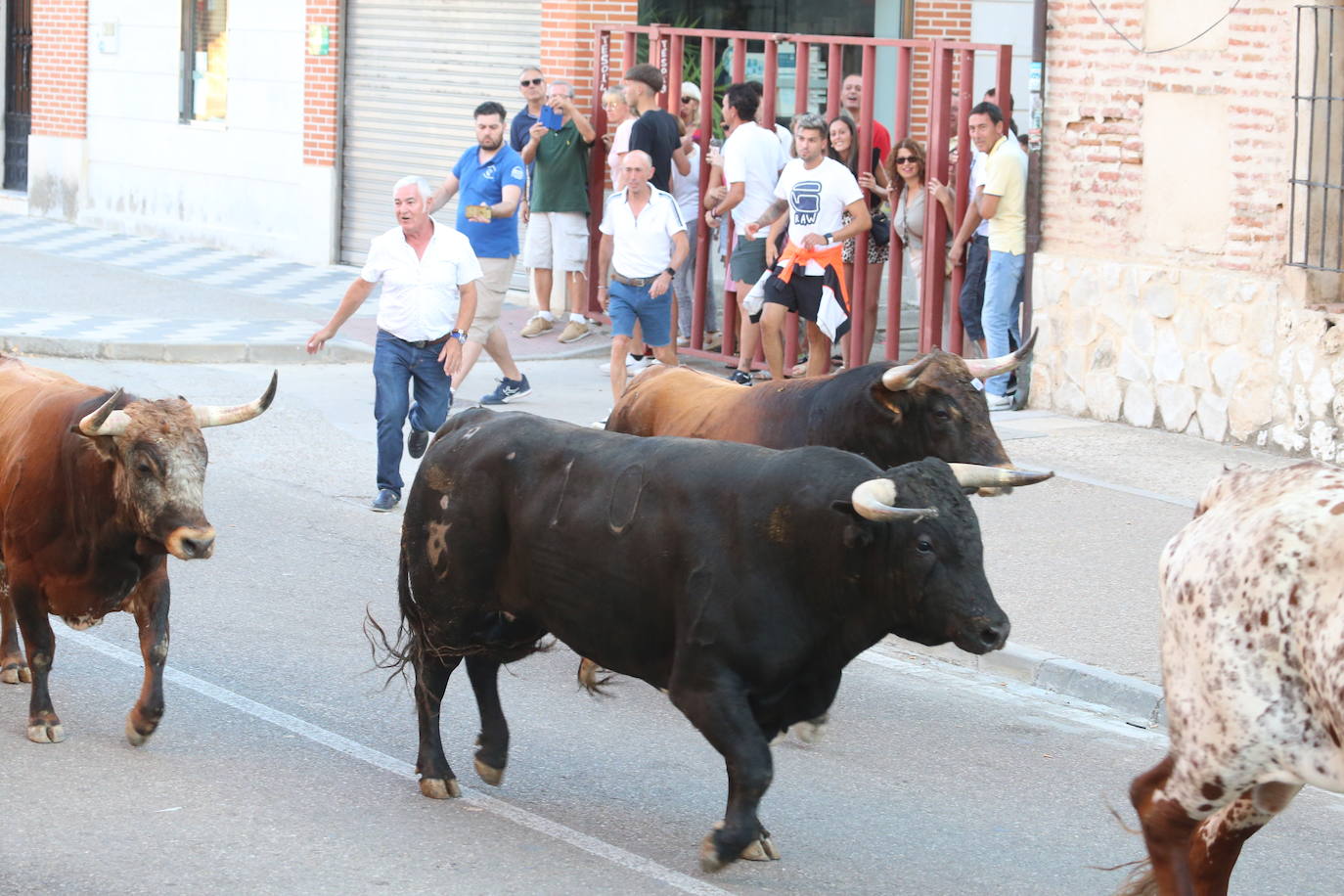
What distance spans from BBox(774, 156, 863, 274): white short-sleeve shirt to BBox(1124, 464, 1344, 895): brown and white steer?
8.36 meters

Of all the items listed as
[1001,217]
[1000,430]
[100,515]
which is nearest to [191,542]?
[100,515]

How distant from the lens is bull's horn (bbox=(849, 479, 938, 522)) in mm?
5285

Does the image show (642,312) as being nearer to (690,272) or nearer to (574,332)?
(690,272)

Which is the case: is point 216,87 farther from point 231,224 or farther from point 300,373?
point 300,373

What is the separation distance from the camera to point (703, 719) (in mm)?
5570

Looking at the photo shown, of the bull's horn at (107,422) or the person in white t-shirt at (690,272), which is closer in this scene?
the bull's horn at (107,422)

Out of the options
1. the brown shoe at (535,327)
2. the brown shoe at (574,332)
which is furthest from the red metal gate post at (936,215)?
the brown shoe at (535,327)

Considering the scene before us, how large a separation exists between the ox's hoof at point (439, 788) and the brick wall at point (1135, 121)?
24.8ft

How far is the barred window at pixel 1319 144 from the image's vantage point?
11461 mm

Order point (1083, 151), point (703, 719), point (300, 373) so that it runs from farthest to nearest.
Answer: point (300, 373) → point (1083, 151) → point (703, 719)

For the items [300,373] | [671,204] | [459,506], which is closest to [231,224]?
[300,373]

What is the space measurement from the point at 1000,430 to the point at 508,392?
3.71 metres

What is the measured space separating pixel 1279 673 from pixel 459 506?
9.02 feet

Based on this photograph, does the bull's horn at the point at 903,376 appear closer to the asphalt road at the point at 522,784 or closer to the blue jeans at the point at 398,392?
the asphalt road at the point at 522,784
